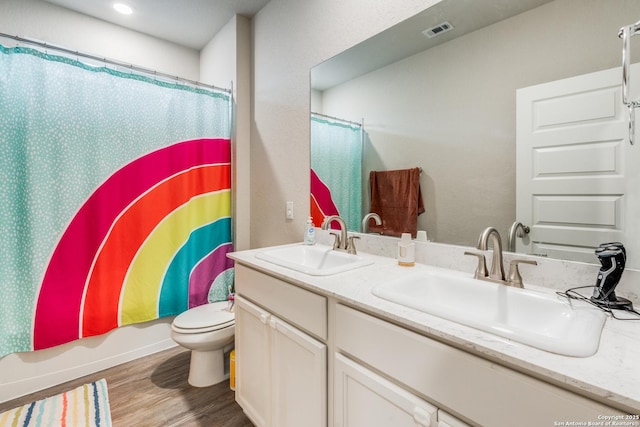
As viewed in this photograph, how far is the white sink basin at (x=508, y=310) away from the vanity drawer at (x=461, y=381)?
0.08m

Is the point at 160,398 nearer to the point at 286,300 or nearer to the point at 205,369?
the point at 205,369

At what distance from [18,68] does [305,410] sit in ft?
7.60

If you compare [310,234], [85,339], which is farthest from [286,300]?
[85,339]

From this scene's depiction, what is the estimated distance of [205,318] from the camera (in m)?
1.82

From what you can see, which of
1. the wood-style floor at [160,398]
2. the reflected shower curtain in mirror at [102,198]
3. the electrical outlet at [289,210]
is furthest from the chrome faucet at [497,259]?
the reflected shower curtain in mirror at [102,198]

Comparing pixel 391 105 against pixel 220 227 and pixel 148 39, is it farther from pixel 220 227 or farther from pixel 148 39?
pixel 148 39

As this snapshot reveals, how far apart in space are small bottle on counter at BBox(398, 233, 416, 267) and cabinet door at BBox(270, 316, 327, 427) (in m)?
0.49

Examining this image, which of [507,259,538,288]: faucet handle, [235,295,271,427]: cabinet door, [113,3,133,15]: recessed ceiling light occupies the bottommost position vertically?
[235,295,271,427]: cabinet door

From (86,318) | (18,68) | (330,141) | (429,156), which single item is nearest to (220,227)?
(86,318)

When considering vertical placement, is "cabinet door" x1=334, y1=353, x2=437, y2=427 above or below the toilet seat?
above

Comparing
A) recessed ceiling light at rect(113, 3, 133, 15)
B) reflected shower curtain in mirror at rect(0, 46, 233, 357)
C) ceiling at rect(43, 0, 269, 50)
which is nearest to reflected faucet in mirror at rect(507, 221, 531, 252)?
reflected shower curtain in mirror at rect(0, 46, 233, 357)

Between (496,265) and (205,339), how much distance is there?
1.56 meters

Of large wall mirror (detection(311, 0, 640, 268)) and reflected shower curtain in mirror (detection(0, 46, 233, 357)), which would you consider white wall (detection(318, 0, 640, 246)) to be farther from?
reflected shower curtain in mirror (detection(0, 46, 233, 357))

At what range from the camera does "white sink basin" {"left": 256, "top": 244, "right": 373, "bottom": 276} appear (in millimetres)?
1325
